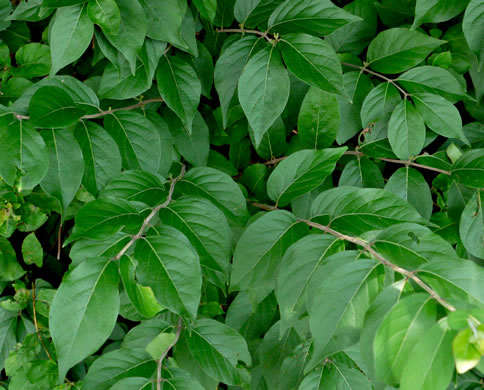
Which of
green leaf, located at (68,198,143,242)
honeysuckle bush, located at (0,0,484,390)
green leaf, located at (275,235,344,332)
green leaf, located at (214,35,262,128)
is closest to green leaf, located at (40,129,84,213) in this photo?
honeysuckle bush, located at (0,0,484,390)

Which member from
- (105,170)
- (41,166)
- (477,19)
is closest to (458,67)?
(477,19)

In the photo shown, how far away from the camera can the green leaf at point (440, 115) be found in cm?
111

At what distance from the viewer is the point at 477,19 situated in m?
1.05

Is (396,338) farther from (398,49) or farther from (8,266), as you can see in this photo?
(8,266)

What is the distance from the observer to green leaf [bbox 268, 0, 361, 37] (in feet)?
3.32

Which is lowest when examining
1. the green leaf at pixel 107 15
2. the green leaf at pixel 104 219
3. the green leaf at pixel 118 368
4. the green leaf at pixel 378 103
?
the green leaf at pixel 118 368

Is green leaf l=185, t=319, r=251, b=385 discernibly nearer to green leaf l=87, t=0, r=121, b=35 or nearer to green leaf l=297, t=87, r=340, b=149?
green leaf l=297, t=87, r=340, b=149

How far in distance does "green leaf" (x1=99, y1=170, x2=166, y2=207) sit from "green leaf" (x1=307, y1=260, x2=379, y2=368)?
46cm

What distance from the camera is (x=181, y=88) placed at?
1.08 metres

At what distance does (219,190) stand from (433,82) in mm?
589

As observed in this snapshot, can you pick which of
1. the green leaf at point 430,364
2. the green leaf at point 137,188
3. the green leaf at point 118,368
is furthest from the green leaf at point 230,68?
the green leaf at point 430,364

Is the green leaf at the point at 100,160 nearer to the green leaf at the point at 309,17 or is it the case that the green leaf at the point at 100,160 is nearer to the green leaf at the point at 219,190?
the green leaf at the point at 219,190

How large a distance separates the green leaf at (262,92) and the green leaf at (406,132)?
287mm

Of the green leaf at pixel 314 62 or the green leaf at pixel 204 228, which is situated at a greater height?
the green leaf at pixel 314 62
